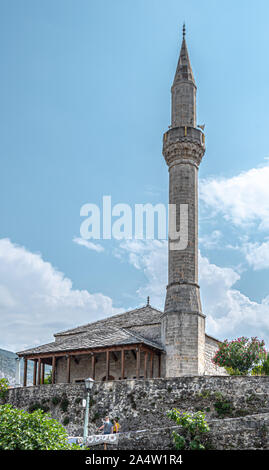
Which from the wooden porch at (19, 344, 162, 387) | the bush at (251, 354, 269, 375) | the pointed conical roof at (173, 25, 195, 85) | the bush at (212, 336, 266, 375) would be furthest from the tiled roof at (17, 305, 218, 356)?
the pointed conical roof at (173, 25, 195, 85)

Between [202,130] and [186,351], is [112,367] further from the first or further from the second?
[202,130]

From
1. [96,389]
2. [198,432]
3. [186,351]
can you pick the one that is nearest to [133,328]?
[186,351]

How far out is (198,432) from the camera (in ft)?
49.6

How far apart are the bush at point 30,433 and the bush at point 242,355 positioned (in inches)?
573

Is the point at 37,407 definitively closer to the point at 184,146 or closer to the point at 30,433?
the point at 30,433

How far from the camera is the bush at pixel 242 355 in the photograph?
26.1 m

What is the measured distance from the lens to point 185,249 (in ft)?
94.8

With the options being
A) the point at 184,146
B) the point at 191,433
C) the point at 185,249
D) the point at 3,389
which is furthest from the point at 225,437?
the point at 184,146

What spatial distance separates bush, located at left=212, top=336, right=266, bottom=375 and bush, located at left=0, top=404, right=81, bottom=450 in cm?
1454

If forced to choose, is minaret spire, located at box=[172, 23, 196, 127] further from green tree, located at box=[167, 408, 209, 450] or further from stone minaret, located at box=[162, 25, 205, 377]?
green tree, located at box=[167, 408, 209, 450]

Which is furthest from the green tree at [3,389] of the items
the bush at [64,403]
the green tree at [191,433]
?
the green tree at [191,433]
